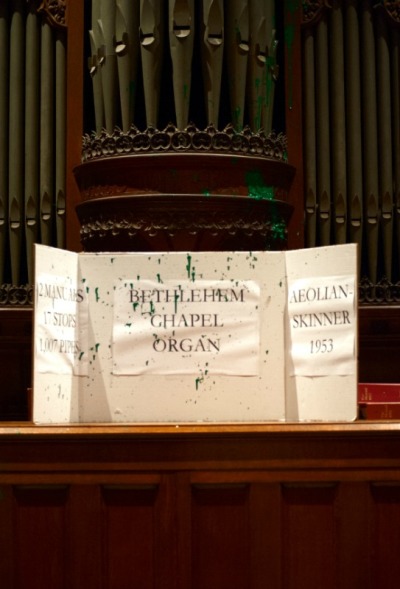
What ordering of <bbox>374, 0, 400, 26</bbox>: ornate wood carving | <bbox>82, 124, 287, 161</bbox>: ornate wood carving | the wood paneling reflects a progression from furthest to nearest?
<bbox>374, 0, 400, 26</bbox>: ornate wood carving, <bbox>82, 124, 287, 161</bbox>: ornate wood carving, the wood paneling

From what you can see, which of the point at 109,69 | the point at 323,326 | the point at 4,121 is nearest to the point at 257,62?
the point at 109,69

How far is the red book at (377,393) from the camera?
3701mm

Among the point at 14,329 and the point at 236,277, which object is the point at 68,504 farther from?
the point at 14,329

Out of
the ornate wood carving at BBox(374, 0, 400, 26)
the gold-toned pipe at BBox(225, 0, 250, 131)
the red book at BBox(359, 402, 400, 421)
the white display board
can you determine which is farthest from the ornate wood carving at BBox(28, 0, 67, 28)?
the red book at BBox(359, 402, 400, 421)

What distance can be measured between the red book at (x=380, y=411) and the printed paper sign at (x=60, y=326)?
885mm

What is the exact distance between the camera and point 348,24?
4.88 m

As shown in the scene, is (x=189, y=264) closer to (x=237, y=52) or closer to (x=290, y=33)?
(x=237, y=52)

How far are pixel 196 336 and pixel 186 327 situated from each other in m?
0.04

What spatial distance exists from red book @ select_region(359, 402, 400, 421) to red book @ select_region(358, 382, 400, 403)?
238mm

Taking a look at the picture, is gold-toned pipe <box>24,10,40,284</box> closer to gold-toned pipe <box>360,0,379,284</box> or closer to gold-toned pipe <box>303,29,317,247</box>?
gold-toned pipe <box>303,29,317,247</box>

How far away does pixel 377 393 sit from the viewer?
3727 millimetres

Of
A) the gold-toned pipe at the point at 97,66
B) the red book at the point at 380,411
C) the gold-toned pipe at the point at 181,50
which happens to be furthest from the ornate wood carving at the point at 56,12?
the red book at the point at 380,411

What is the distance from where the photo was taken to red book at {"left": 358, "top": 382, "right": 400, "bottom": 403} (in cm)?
370

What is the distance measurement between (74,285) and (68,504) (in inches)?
26.4
